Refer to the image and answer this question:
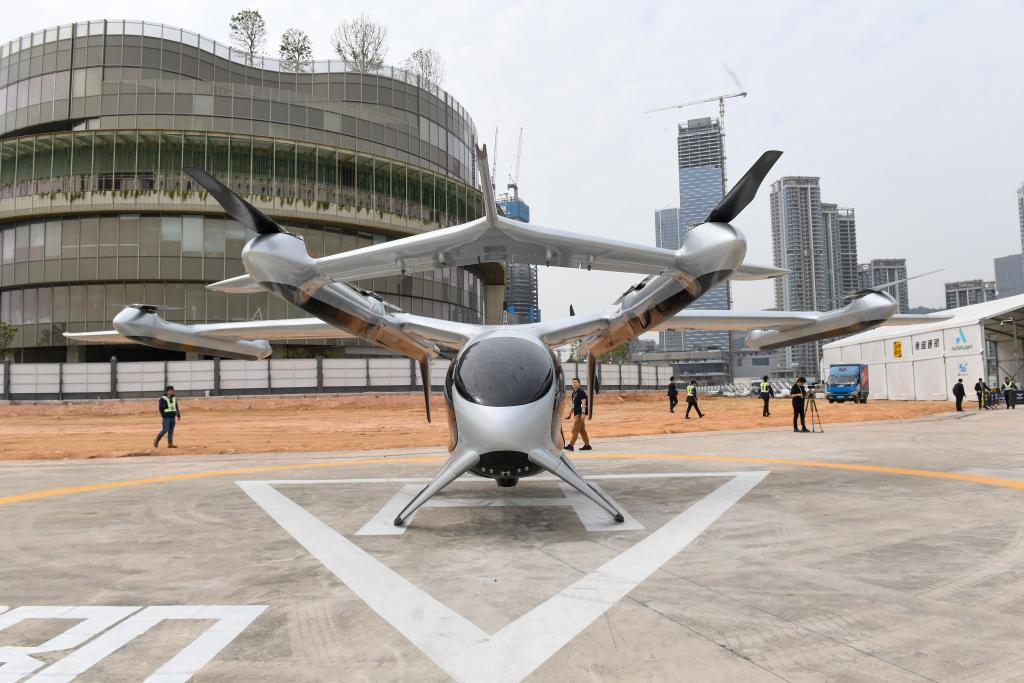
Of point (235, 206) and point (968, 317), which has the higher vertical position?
point (968, 317)

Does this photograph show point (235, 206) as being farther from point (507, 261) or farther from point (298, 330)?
point (298, 330)

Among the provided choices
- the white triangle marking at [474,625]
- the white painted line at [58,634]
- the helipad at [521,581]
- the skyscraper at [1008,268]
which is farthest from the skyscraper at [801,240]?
the white painted line at [58,634]

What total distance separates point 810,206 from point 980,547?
153m

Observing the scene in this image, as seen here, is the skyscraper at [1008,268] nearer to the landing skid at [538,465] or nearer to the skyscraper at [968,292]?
the skyscraper at [968,292]

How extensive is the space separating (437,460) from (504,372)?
26.9 ft

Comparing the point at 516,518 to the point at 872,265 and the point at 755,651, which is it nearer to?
the point at 755,651

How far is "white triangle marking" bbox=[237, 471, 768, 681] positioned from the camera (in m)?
4.04

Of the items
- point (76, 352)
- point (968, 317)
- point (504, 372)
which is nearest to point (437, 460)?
point (504, 372)

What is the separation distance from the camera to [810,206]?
141 metres

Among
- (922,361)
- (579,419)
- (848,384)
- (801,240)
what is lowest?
(848,384)

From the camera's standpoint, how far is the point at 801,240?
14162 cm

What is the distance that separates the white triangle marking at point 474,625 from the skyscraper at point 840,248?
156927mm

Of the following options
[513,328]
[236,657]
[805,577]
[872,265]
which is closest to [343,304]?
[513,328]

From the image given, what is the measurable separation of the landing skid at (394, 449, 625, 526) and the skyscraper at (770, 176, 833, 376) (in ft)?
468
